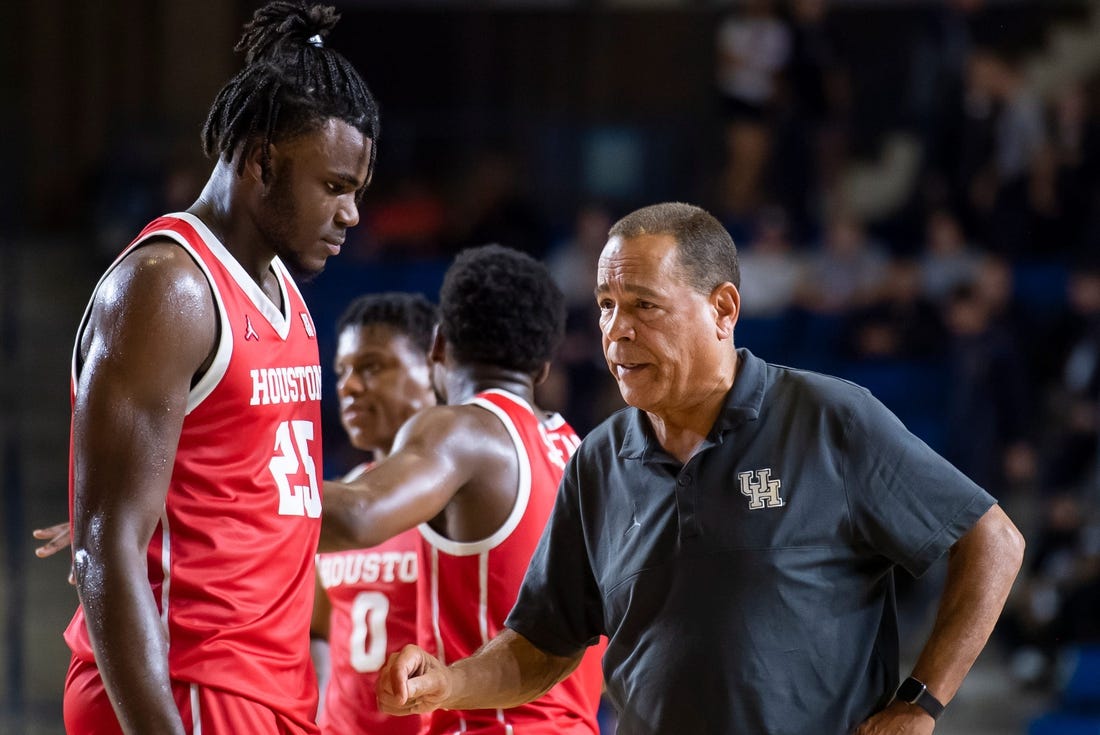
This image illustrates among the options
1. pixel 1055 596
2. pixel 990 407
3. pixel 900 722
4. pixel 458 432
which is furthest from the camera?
pixel 990 407

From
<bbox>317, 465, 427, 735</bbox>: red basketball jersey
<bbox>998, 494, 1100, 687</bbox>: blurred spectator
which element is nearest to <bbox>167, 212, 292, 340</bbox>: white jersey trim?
<bbox>317, 465, 427, 735</bbox>: red basketball jersey

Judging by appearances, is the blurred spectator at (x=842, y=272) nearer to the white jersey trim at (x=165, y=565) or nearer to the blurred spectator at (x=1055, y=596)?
the blurred spectator at (x=1055, y=596)

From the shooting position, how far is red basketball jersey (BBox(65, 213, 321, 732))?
243cm

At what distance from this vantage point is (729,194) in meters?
9.45

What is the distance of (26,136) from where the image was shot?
10.6 metres

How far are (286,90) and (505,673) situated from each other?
1283 mm

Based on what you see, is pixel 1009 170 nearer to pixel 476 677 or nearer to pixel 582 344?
pixel 582 344

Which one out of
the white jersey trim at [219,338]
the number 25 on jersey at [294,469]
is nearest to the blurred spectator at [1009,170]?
the number 25 on jersey at [294,469]

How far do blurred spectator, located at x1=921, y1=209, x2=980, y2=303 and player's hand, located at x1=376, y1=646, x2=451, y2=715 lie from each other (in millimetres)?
6625

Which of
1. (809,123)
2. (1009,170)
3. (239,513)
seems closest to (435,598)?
(239,513)

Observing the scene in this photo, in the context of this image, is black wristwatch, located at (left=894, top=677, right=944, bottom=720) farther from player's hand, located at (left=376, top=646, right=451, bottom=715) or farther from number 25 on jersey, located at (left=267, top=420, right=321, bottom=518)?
number 25 on jersey, located at (left=267, top=420, right=321, bottom=518)

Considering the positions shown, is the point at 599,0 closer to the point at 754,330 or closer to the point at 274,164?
the point at 754,330

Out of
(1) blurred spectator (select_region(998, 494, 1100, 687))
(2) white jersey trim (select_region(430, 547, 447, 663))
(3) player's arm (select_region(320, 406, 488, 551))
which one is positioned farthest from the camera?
(1) blurred spectator (select_region(998, 494, 1100, 687))

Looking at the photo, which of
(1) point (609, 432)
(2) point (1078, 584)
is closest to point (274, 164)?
(1) point (609, 432)
